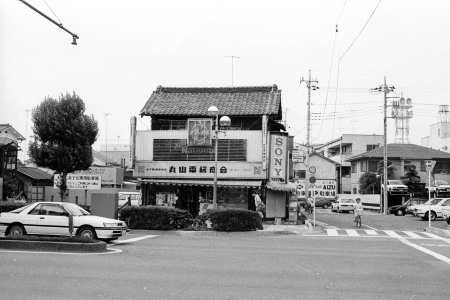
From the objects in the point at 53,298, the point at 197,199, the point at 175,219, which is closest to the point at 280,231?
the point at 175,219

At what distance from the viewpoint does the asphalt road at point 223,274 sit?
9625 mm

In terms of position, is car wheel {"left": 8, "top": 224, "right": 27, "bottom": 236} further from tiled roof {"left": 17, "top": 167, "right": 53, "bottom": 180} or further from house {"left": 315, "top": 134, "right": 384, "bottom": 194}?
house {"left": 315, "top": 134, "right": 384, "bottom": 194}

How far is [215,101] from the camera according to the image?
109 feet

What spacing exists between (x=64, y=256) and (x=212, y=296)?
6001 mm

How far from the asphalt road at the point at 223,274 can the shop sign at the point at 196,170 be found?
1308 cm

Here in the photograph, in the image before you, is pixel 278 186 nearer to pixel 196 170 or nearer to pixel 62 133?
pixel 196 170

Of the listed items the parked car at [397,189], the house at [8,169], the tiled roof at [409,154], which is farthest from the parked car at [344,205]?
the house at [8,169]

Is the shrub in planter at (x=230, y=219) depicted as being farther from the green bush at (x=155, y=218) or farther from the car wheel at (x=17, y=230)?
the car wheel at (x=17, y=230)

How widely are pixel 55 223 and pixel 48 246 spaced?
3.48 meters

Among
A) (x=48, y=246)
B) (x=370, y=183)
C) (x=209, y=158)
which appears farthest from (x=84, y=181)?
(x=370, y=183)

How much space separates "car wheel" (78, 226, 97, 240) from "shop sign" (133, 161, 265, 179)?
12.8 m

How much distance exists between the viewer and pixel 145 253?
602 inches

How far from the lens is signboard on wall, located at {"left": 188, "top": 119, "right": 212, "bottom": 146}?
3056 cm

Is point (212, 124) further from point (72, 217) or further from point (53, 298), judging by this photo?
point (53, 298)
